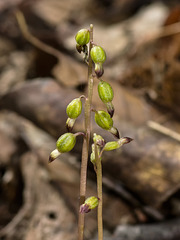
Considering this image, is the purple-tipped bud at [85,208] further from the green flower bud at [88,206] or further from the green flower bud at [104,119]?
the green flower bud at [104,119]

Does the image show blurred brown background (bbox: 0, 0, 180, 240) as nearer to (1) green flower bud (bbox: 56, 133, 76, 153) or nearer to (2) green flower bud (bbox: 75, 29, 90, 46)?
(1) green flower bud (bbox: 56, 133, 76, 153)

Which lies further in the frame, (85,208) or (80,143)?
(80,143)

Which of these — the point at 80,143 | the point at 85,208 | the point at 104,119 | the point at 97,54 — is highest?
the point at 97,54

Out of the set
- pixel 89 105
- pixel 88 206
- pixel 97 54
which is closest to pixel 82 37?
pixel 97 54

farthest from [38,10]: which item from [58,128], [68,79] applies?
[58,128]

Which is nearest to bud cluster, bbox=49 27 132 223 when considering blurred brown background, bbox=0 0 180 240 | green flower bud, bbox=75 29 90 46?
green flower bud, bbox=75 29 90 46

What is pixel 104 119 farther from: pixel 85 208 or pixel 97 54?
pixel 85 208
